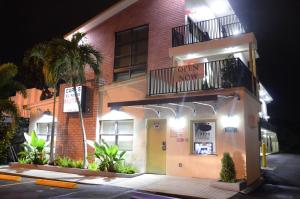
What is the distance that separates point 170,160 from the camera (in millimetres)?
12531

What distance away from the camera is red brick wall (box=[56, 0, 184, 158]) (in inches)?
590

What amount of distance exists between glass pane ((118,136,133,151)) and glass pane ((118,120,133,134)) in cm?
29

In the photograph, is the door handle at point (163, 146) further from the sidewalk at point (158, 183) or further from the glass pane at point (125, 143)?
the glass pane at point (125, 143)

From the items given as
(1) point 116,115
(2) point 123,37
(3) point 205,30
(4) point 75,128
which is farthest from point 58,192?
(3) point 205,30

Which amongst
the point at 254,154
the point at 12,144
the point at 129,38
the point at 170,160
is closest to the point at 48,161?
the point at 12,144

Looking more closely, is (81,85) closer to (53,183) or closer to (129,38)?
(129,38)

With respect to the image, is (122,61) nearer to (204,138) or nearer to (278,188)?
(204,138)

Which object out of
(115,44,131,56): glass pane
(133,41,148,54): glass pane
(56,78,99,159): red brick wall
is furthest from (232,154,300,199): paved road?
(115,44,131,56): glass pane

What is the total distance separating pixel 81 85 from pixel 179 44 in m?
5.70

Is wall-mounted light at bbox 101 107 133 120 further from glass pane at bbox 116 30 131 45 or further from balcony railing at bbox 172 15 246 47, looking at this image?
glass pane at bbox 116 30 131 45

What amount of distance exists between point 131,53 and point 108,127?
14.5 feet

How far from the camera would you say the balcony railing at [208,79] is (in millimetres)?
11547

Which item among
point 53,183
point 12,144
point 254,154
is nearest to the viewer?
point 53,183

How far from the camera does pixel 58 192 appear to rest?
365 inches
